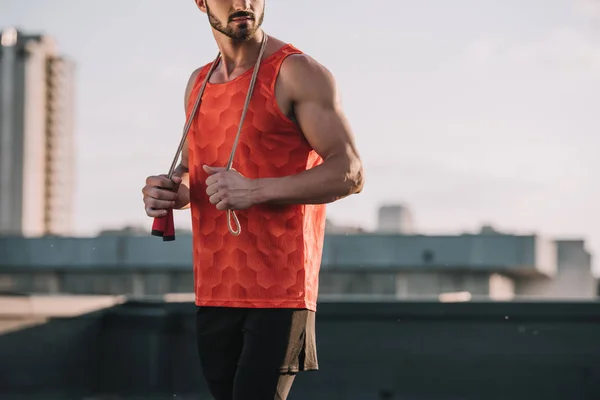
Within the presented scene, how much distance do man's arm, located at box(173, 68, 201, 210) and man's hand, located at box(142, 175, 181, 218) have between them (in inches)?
2.7

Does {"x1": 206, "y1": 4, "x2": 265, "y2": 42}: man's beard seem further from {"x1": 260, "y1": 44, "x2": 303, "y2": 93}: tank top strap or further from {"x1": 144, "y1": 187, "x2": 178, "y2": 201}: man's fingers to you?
{"x1": 144, "y1": 187, "x2": 178, "y2": 201}: man's fingers

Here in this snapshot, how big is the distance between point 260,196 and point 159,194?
32cm

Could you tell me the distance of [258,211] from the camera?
2523mm

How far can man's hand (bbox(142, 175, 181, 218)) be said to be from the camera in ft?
8.57

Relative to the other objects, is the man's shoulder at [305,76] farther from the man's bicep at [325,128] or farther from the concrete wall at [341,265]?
the concrete wall at [341,265]

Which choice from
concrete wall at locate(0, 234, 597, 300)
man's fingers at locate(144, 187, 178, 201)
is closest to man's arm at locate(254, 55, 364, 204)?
man's fingers at locate(144, 187, 178, 201)

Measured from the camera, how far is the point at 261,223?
253 cm

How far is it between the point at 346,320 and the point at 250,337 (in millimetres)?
4372

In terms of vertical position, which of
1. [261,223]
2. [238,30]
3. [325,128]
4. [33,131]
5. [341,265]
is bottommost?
[341,265]

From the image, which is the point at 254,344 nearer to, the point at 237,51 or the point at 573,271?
the point at 237,51

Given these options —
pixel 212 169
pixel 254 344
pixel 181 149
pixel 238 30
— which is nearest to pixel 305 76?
pixel 238 30

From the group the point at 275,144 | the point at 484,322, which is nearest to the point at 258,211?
the point at 275,144

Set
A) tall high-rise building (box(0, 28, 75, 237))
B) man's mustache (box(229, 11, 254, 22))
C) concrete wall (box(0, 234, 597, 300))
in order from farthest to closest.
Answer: tall high-rise building (box(0, 28, 75, 237)) → concrete wall (box(0, 234, 597, 300)) → man's mustache (box(229, 11, 254, 22))

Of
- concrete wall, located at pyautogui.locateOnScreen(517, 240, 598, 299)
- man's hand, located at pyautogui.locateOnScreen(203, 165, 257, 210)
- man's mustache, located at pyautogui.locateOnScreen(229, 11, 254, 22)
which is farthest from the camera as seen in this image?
concrete wall, located at pyautogui.locateOnScreen(517, 240, 598, 299)
